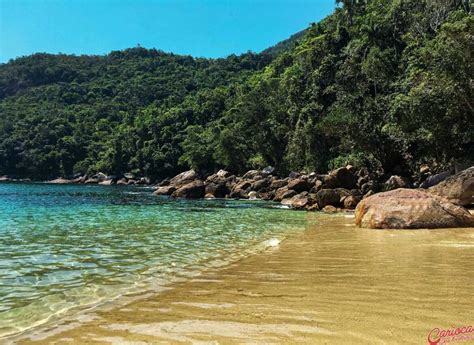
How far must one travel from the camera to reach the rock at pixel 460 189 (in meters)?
16.4

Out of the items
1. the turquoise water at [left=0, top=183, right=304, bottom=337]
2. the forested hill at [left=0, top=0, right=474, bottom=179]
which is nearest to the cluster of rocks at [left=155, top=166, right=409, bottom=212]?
the forested hill at [left=0, top=0, right=474, bottom=179]

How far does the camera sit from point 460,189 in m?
16.7

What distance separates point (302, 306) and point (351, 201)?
844 inches

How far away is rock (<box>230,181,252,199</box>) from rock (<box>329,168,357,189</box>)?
40.4ft

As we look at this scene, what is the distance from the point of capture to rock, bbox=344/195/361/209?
82.5ft

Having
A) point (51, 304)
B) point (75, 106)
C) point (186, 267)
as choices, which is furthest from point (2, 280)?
point (75, 106)

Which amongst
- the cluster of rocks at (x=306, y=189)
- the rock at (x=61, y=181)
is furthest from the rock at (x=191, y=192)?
the rock at (x=61, y=181)

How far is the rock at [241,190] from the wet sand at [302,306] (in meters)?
33.7

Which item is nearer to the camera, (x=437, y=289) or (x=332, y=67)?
(x=437, y=289)

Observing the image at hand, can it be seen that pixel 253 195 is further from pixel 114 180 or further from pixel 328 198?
pixel 114 180

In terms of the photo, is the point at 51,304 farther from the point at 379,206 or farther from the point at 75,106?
the point at 75,106

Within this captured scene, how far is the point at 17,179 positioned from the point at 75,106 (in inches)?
1158

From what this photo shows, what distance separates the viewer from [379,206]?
46.9 ft

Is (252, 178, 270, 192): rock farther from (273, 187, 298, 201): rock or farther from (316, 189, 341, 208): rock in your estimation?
(316, 189, 341, 208): rock
